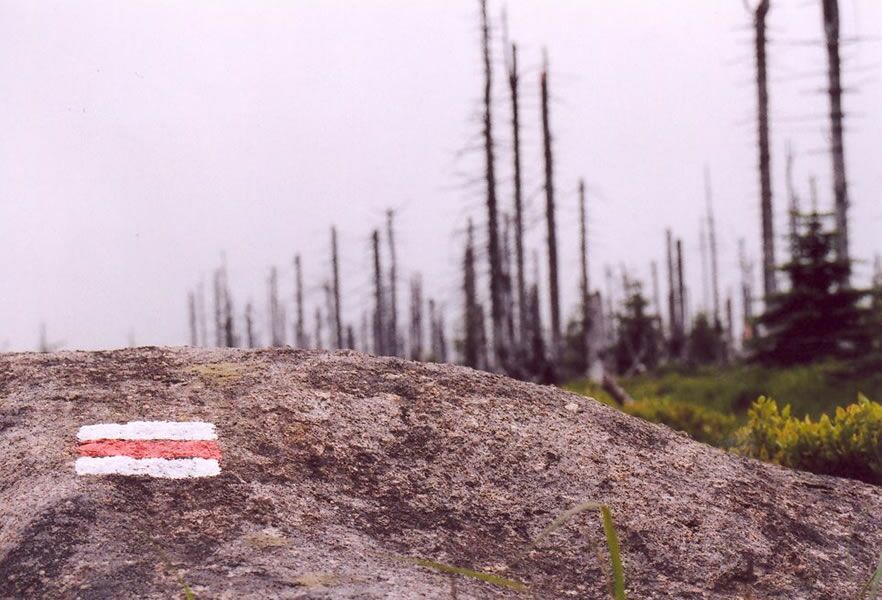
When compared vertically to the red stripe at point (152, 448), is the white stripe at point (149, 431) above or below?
above

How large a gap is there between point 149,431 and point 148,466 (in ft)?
0.95

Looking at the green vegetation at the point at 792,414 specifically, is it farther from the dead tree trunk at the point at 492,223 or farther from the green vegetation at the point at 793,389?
the dead tree trunk at the point at 492,223

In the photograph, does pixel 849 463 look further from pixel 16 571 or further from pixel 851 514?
pixel 16 571

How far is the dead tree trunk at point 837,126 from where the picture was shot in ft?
47.2

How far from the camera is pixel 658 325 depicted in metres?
37.7

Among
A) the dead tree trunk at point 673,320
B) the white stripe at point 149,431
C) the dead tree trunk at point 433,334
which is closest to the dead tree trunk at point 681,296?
the dead tree trunk at point 673,320

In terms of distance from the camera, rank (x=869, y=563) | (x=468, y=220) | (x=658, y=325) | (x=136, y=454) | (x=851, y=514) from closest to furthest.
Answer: (x=136, y=454), (x=869, y=563), (x=851, y=514), (x=468, y=220), (x=658, y=325)

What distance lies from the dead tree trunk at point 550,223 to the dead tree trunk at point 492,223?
1.30 meters

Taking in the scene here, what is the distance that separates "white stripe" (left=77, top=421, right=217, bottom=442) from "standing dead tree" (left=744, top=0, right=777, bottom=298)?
1653 centimetres

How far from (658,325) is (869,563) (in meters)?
34.8

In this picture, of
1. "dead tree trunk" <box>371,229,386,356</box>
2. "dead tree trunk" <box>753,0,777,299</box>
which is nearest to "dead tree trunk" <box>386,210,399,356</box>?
"dead tree trunk" <box>371,229,386,356</box>

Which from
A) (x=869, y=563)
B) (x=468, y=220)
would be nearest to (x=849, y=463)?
(x=869, y=563)

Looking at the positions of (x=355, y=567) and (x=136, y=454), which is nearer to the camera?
(x=355, y=567)

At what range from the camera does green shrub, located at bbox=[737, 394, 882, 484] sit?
5051 mm
